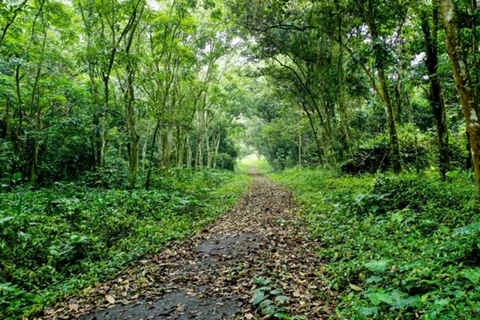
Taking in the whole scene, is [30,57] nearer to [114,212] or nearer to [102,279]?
[114,212]

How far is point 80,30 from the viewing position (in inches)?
579

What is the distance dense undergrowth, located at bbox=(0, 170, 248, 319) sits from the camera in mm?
5223

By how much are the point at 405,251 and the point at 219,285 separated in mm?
3086

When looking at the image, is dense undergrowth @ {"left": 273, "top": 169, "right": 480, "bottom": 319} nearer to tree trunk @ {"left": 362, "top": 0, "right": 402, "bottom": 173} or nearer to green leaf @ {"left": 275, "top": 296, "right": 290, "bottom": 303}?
green leaf @ {"left": 275, "top": 296, "right": 290, "bottom": 303}

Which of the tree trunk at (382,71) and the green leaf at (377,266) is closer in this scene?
the green leaf at (377,266)

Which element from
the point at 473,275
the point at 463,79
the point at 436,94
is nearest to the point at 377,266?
the point at 473,275

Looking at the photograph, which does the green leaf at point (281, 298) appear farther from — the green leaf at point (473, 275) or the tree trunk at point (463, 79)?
the tree trunk at point (463, 79)

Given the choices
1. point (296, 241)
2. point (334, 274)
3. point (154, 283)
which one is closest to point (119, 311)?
point (154, 283)

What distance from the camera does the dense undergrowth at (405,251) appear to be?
353cm

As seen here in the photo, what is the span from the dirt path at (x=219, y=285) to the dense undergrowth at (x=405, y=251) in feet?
1.44

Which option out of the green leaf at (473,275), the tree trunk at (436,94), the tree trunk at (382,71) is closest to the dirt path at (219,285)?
the green leaf at (473,275)

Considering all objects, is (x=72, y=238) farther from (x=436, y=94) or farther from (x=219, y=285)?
(x=436, y=94)

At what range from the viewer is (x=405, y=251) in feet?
16.5

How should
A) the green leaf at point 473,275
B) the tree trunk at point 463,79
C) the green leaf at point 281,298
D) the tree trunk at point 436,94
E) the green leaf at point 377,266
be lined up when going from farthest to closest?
the tree trunk at point 436,94 → the tree trunk at point 463,79 → the green leaf at point 377,266 → the green leaf at point 281,298 → the green leaf at point 473,275
